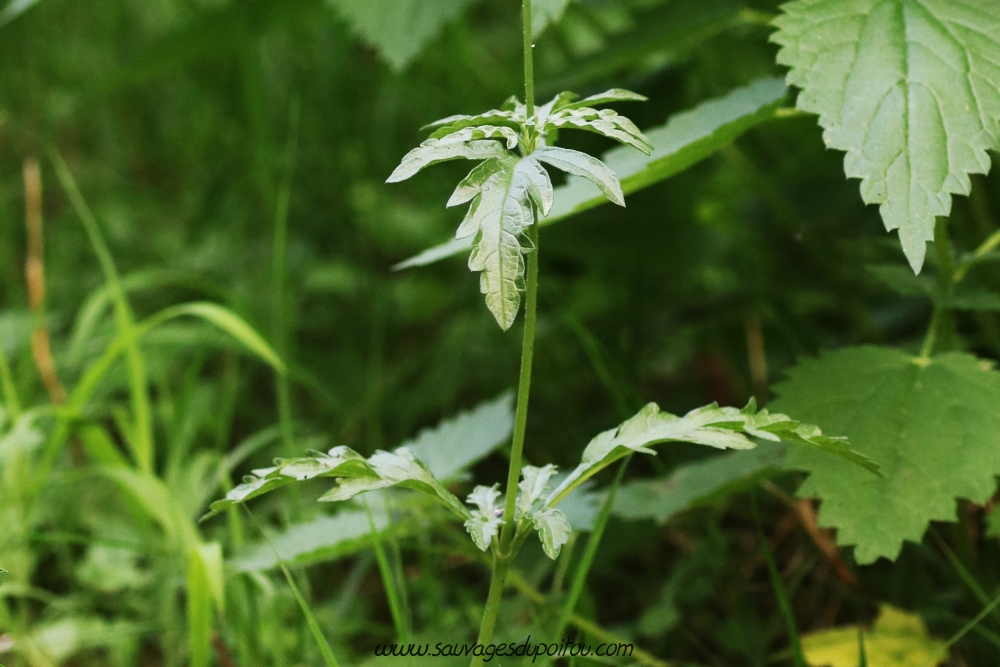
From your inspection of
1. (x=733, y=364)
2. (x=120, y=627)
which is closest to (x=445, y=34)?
(x=733, y=364)

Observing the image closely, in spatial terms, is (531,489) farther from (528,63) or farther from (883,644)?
(883,644)

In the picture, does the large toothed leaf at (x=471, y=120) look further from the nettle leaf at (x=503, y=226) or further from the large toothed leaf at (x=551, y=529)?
the large toothed leaf at (x=551, y=529)

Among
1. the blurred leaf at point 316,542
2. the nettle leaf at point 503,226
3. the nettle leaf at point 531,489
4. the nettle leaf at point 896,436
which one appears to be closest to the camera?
the nettle leaf at point 503,226

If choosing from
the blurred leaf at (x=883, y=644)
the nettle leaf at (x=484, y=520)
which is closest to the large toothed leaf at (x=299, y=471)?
the nettle leaf at (x=484, y=520)

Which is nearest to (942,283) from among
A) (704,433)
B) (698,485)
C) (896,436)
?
(896,436)

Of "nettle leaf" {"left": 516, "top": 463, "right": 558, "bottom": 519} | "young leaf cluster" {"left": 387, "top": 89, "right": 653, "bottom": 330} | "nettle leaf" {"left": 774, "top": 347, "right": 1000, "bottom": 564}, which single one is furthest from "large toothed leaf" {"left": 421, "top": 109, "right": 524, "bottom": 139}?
"nettle leaf" {"left": 774, "top": 347, "right": 1000, "bottom": 564}

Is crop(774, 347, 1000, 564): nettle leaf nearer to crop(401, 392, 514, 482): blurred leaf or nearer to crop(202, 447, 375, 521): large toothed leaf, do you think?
crop(401, 392, 514, 482): blurred leaf
